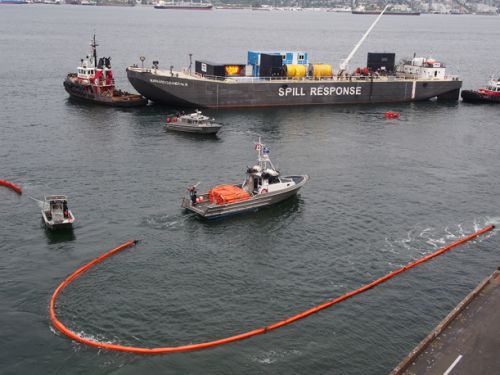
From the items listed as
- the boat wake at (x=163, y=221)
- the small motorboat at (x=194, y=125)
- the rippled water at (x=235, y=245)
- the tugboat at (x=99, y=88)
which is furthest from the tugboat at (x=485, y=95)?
the boat wake at (x=163, y=221)

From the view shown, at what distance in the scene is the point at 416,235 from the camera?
56156mm

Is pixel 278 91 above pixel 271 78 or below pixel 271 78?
below

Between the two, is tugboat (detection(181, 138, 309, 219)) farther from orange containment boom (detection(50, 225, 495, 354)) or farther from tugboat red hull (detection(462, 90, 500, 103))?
tugboat red hull (detection(462, 90, 500, 103))

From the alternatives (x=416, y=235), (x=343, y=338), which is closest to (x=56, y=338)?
(x=343, y=338)

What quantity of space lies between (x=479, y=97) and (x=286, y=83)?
158ft

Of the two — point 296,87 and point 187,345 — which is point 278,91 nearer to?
point 296,87

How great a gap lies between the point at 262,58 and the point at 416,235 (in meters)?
72.6

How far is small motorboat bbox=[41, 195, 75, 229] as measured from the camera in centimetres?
5309

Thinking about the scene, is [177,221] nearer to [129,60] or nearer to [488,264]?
[488,264]

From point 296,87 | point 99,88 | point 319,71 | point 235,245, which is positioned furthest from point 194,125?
point 319,71

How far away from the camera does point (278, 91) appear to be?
4683 inches

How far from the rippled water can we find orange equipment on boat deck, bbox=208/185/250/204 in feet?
7.34

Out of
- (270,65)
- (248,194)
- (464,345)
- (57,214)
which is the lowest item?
(464,345)

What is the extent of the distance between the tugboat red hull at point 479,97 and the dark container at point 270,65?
4695cm
